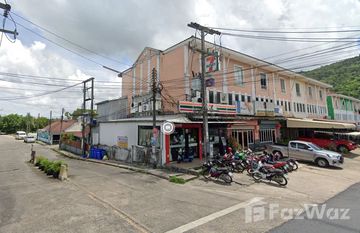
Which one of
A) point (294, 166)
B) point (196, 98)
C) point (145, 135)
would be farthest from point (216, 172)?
point (196, 98)

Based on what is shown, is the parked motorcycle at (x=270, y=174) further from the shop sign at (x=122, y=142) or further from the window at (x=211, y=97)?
the shop sign at (x=122, y=142)

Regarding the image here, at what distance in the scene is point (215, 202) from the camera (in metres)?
7.82

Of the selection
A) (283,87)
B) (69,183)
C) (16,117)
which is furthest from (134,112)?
(16,117)

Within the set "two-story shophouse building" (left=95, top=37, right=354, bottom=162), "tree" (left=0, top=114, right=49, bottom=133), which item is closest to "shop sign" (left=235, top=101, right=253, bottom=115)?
"two-story shophouse building" (left=95, top=37, right=354, bottom=162)

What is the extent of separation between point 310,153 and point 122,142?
1587 centimetres

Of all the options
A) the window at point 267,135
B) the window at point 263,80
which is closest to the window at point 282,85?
the window at point 263,80

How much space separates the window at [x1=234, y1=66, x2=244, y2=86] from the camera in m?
22.6

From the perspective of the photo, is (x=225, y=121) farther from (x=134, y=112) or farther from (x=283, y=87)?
(x=283, y=87)

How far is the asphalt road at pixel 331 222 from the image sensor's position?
5508 millimetres

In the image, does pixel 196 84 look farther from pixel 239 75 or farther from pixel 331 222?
pixel 331 222

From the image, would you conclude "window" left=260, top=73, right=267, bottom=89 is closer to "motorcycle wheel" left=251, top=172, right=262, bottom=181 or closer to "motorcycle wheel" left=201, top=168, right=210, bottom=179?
"motorcycle wheel" left=251, top=172, right=262, bottom=181

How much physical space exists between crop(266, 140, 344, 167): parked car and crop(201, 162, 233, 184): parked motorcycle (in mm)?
9372

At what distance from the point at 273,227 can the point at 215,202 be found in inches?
96.8

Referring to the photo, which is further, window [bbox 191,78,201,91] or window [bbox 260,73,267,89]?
window [bbox 260,73,267,89]
